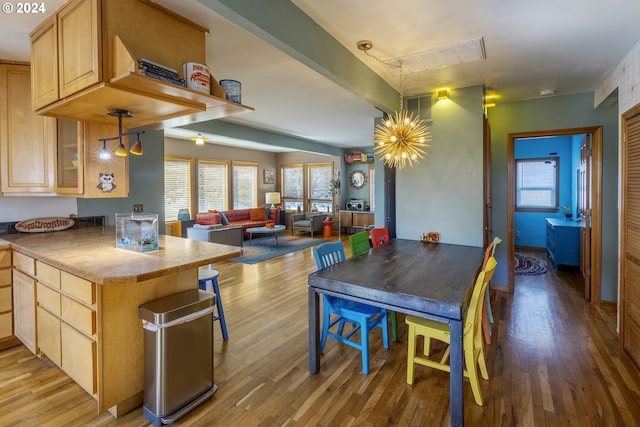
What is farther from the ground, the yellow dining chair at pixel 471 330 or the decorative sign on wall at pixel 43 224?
the decorative sign on wall at pixel 43 224

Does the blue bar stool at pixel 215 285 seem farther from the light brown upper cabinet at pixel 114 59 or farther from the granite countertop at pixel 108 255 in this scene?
the light brown upper cabinet at pixel 114 59

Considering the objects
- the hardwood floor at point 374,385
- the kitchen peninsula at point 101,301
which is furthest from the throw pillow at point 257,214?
the kitchen peninsula at point 101,301

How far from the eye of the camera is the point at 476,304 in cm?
199

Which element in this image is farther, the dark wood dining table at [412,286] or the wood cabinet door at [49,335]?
the wood cabinet door at [49,335]

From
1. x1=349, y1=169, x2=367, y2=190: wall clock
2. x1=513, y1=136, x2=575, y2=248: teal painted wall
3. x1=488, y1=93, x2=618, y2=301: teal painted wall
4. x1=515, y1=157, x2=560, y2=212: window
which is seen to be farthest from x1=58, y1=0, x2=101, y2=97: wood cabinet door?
x1=349, y1=169, x2=367, y2=190: wall clock

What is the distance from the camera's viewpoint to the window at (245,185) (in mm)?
9234

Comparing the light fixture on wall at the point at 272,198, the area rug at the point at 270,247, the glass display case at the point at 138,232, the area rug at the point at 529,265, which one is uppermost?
the light fixture on wall at the point at 272,198

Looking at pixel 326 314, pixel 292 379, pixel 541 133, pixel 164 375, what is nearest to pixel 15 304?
pixel 164 375

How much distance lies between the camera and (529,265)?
217 inches

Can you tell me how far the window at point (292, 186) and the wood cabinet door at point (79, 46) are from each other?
8.26 metres

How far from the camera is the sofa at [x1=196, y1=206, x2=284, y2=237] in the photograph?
7.65 metres

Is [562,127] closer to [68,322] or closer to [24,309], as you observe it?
[68,322]

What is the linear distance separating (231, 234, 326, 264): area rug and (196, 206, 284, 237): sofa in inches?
18.1

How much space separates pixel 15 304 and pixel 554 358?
14.2 feet
